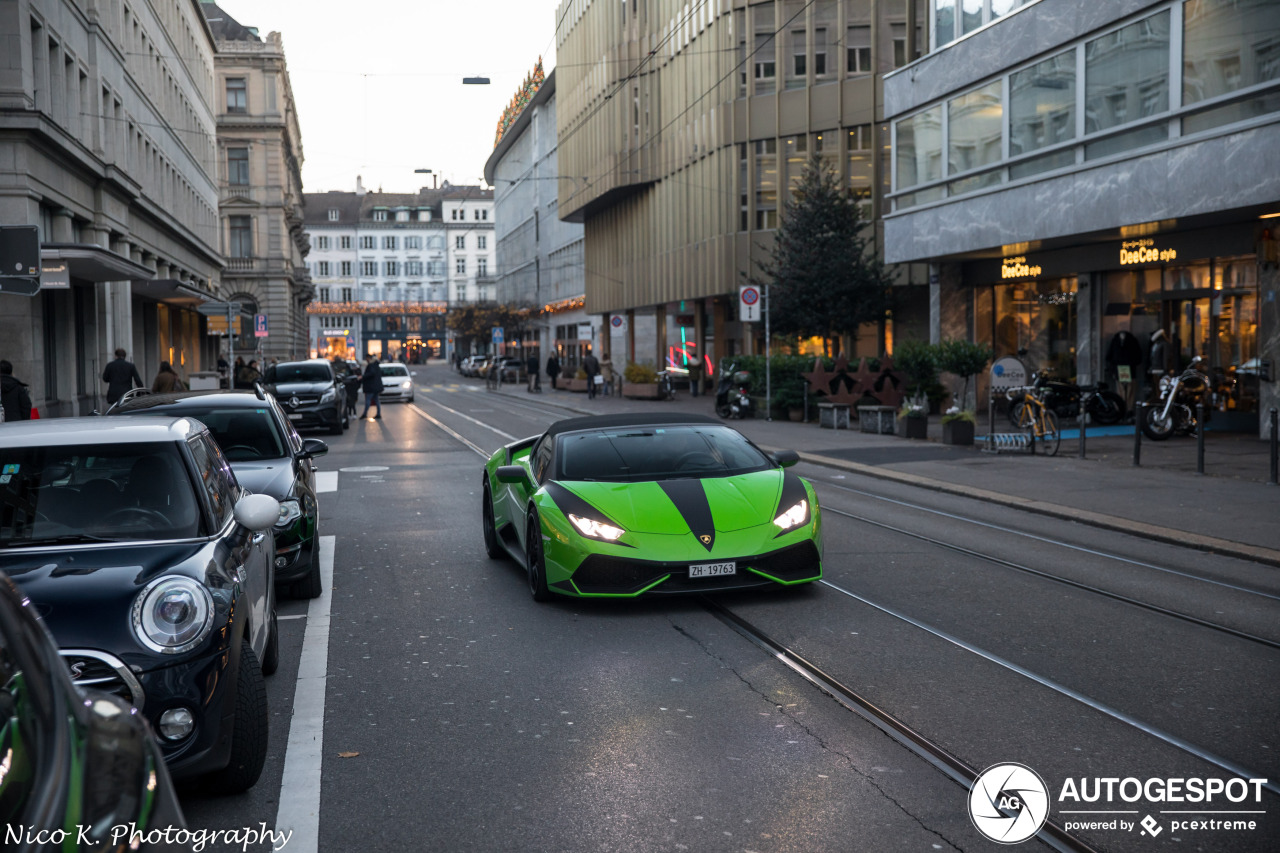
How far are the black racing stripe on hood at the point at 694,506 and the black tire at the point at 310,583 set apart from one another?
2425 millimetres

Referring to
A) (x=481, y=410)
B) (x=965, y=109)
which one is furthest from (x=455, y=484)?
(x=481, y=410)

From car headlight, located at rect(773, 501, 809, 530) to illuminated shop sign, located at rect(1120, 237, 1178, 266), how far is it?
55.0 feet

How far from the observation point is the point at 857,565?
31.8 feet

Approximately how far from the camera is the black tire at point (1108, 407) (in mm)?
24094

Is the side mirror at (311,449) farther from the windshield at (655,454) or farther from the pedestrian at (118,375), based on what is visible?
the pedestrian at (118,375)

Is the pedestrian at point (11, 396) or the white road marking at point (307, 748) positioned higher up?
the pedestrian at point (11, 396)

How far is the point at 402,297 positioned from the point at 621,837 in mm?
139634

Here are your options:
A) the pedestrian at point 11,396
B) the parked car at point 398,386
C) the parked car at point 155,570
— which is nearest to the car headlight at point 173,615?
the parked car at point 155,570

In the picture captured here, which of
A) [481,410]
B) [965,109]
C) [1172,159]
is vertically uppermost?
[965,109]

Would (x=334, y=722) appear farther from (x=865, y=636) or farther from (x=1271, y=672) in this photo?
(x=1271, y=672)

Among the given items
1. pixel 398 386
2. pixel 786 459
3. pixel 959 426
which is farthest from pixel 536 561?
pixel 398 386

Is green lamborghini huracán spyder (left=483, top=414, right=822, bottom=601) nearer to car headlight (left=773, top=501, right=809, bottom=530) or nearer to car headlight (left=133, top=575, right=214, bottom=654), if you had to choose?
car headlight (left=773, top=501, right=809, bottom=530)

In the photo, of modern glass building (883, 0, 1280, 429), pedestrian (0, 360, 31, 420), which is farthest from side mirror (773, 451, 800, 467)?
pedestrian (0, 360, 31, 420)

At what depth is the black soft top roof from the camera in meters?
9.41
